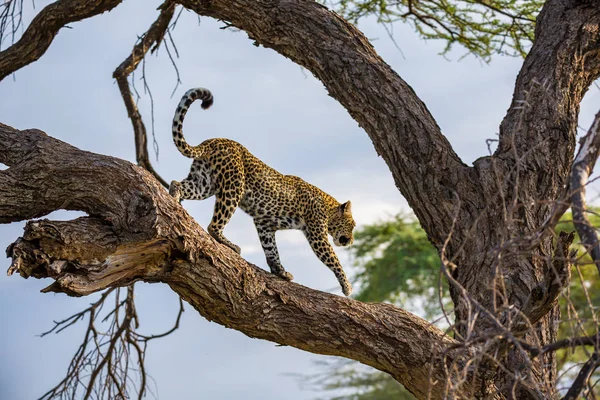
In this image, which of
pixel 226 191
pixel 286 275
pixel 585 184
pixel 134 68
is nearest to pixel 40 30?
pixel 134 68

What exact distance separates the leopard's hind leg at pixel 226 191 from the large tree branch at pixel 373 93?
0.86 m

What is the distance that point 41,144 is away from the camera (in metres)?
4.44

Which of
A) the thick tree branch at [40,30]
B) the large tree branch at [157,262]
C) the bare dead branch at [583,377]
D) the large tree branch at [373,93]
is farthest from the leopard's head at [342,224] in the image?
the bare dead branch at [583,377]

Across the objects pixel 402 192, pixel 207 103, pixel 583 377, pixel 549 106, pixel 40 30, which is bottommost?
pixel 583 377

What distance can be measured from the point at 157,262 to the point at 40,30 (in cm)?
291

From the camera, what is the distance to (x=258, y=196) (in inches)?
244

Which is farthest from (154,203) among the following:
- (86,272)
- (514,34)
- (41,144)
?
(514,34)

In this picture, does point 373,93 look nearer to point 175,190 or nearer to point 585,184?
point 175,190

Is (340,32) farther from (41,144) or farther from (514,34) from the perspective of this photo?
(514,34)

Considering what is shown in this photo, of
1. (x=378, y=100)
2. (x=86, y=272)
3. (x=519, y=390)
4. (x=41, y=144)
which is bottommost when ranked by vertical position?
(x=519, y=390)

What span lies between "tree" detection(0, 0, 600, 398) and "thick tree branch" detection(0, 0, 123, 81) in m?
0.96

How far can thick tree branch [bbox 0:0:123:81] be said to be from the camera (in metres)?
6.22

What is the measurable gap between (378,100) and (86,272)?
222 centimetres

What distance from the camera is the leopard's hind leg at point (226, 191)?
562 cm
